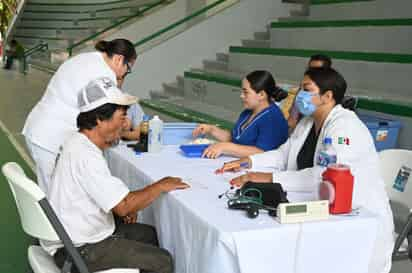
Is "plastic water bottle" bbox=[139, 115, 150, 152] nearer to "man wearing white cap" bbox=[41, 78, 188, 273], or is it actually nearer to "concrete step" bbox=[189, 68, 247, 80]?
"man wearing white cap" bbox=[41, 78, 188, 273]

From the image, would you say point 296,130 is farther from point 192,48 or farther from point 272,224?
point 192,48

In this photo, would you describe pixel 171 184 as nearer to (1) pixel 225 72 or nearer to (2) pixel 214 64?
(1) pixel 225 72

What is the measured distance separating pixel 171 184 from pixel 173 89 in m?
5.84

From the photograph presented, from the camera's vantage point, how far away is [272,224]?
180 centimetres

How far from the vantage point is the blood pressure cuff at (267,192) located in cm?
195

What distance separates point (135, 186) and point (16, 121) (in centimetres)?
601

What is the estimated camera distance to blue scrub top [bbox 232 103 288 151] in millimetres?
2902

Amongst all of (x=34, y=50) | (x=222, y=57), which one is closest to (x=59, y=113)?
(x=222, y=57)

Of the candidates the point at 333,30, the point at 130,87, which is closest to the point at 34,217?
the point at 333,30

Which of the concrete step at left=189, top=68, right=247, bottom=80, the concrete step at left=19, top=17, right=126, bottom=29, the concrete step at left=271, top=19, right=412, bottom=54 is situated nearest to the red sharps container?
the concrete step at left=271, top=19, right=412, bottom=54

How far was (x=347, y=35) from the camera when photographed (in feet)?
19.5

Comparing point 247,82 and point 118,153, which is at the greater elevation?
point 247,82

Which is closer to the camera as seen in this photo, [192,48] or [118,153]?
[118,153]

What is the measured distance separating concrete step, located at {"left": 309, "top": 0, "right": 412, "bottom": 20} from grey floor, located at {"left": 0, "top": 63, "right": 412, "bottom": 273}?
2.42 meters
